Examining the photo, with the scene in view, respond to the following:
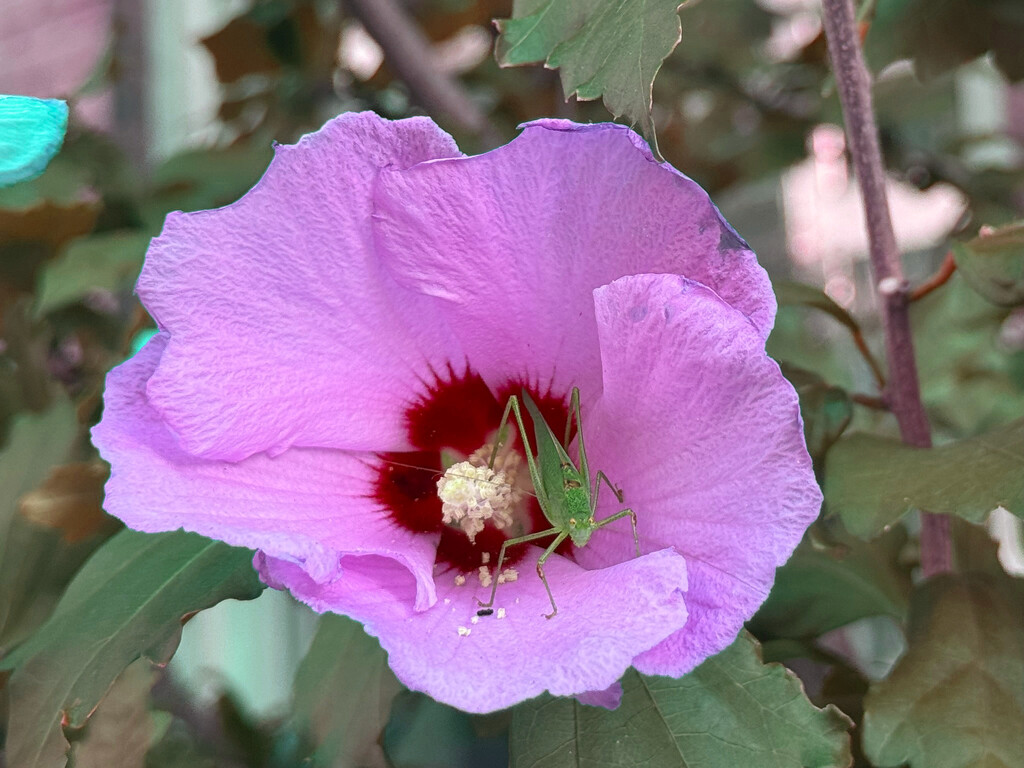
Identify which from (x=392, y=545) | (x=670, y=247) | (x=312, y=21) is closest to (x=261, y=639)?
(x=312, y=21)

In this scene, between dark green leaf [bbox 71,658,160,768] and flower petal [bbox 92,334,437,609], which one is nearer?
flower petal [bbox 92,334,437,609]

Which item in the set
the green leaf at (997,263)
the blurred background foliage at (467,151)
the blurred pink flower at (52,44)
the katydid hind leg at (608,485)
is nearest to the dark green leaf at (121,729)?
the blurred background foliage at (467,151)

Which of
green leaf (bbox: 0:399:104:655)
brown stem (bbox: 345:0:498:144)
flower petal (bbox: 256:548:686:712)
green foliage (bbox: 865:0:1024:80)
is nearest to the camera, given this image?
flower petal (bbox: 256:548:686:712)

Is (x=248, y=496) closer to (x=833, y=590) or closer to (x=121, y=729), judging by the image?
(x=121, y=729)

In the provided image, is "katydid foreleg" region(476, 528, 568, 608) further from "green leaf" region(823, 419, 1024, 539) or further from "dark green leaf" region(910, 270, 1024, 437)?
"dark green leaf" region(910, 270, 1024, 437)

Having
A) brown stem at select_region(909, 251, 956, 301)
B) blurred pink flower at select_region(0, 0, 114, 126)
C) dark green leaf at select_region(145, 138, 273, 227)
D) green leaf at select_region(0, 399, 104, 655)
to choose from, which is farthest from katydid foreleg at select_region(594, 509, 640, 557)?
blurred pink flower at select_region(0, 0, 114, 126)
